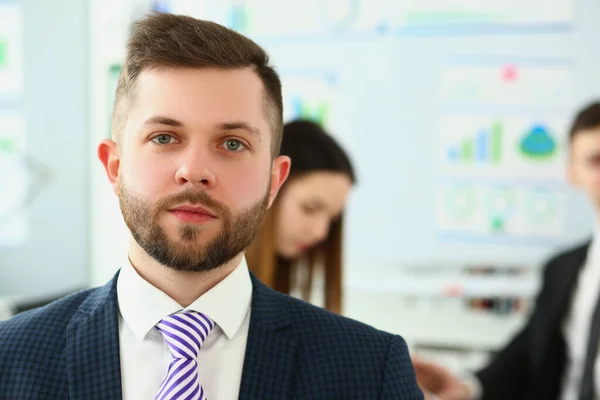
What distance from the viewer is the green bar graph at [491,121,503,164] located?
250 cm

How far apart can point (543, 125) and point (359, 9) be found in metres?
0.88

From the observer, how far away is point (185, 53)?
0.83 m

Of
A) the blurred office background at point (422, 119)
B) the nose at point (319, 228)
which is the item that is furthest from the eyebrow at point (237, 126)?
the blurred office background at point (422, 119)

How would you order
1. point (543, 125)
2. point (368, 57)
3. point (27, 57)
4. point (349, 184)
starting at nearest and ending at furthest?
point (349, 184), point (543, 125), point (368, 57), point (27, 57)

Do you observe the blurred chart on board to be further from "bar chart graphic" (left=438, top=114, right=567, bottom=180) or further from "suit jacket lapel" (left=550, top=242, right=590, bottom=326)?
"suit jacket lapel" (left=550, top=242, right=590, bottom=326)

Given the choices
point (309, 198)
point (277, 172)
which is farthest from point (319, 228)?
point (277, 172)

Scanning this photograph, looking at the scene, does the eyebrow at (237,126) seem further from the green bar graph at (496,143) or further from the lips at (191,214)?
the green bar graph at (496,143)

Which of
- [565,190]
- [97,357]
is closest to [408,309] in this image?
[565,190]

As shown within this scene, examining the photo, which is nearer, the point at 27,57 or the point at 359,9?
the point at 359,9

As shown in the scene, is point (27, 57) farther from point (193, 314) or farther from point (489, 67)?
point (193, 314)

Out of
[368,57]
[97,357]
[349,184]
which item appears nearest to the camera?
[97,357]

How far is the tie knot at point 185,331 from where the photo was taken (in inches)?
32.5

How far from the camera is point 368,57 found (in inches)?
103

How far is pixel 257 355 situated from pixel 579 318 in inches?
70.2
